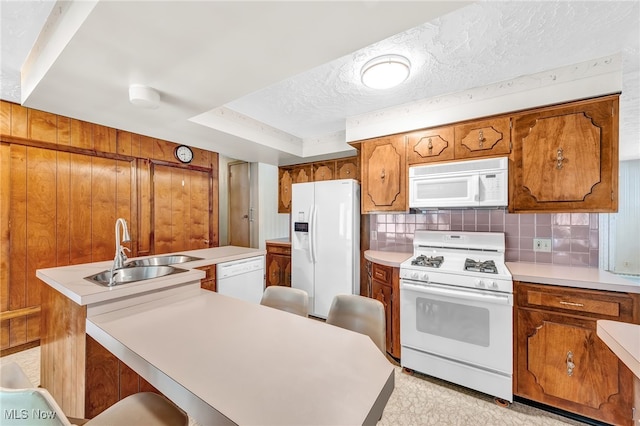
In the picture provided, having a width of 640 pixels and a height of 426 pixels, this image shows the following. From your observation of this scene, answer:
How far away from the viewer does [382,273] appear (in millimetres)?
2434

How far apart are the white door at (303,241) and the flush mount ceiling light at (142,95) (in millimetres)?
1872

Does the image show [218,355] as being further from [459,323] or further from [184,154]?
[184,154]

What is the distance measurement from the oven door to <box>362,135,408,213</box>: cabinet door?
91 centimetres

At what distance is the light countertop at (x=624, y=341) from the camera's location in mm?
747

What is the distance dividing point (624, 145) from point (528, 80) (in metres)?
3.23

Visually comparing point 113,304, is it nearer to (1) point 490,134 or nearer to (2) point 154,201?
(2) point 154,201

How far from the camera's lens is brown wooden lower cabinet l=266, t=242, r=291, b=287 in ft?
12.3

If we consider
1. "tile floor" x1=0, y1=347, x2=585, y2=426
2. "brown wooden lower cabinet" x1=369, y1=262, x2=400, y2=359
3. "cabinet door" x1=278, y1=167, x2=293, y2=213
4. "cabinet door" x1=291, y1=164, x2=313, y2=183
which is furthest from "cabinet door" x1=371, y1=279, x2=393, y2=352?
"cabinet door" x1=278, y1=167, x2=293, y2=213

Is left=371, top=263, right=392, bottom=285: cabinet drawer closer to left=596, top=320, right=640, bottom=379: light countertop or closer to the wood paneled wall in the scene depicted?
left=596, top=320, right=640, bottom=379: light countertop

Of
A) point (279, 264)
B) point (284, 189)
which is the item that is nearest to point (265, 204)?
point (284, 189)

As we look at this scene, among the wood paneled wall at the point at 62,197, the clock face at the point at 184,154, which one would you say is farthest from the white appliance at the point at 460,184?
the wood paneled wall at the point at 62,197

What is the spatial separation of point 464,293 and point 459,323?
0.24 meters

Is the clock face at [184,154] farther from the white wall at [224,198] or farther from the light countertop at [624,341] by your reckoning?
the light countertop at [624,341]

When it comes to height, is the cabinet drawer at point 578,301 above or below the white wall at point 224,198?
below
